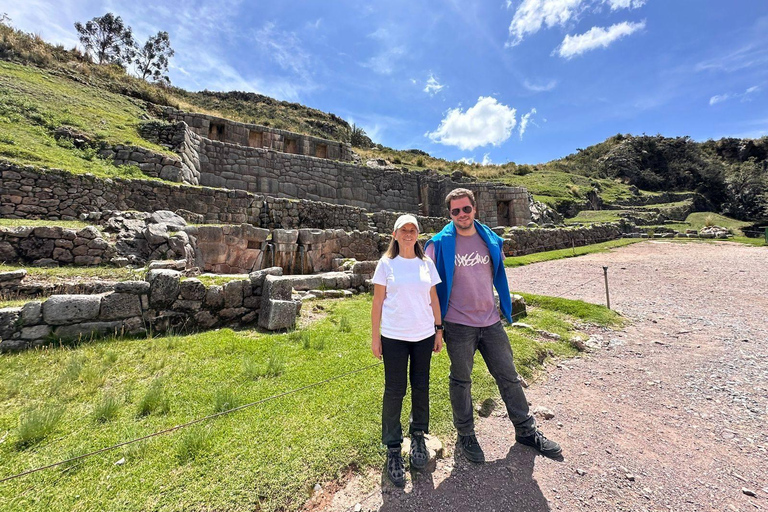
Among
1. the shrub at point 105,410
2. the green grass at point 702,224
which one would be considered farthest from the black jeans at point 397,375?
the green grass at point 702,224

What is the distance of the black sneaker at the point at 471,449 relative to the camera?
2686 mm

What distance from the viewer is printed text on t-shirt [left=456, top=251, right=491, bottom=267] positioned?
114 inches

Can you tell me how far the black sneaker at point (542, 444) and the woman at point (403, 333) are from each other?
0.98 meters

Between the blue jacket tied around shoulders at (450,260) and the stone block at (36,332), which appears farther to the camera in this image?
the stone block at (36,332)

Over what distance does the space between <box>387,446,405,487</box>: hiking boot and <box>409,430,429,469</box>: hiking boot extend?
0.10 meters

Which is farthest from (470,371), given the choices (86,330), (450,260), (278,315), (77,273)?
(77,273)

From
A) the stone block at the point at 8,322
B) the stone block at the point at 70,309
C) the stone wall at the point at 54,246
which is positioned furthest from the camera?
the stone wall at the point at 54,246

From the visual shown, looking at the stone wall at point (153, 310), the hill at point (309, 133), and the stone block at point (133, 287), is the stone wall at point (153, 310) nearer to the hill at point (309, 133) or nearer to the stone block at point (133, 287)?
the stone block at point (133, 287)

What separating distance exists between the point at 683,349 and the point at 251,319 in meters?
7.67

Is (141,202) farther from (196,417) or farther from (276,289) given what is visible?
(196,417)

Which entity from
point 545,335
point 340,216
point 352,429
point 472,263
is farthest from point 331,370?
point 340,216

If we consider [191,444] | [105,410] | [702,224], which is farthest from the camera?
[702,224]

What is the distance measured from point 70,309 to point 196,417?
3.10m

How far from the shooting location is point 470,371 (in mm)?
2803
